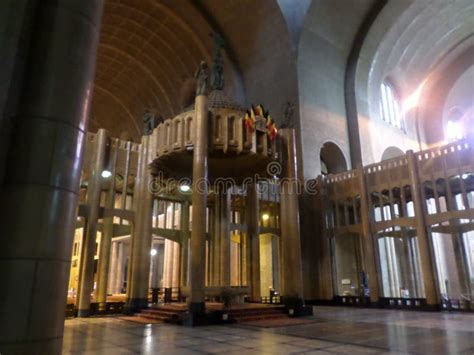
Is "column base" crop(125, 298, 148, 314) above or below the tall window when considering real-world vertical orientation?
below

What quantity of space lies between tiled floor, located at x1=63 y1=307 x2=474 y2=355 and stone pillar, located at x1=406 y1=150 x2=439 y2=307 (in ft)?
20.3

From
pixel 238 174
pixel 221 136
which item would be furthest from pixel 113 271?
pixel 221 136

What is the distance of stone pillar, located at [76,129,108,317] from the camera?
1314 cm

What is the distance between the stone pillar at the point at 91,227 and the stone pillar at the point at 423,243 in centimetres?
1299

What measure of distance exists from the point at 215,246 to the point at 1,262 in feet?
44.3

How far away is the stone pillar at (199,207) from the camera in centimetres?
991

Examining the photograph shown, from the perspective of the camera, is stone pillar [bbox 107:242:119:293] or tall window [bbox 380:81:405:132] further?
tall window [bbox 380:81:405:132]

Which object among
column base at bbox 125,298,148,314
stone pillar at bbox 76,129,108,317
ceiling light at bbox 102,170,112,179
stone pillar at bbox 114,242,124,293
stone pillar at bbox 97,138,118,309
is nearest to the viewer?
column base at bbox 125,298,148,314

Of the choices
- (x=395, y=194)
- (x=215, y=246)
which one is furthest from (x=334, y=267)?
(x=215, y=246)

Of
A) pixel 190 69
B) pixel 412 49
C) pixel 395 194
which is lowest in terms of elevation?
pixel 395 194

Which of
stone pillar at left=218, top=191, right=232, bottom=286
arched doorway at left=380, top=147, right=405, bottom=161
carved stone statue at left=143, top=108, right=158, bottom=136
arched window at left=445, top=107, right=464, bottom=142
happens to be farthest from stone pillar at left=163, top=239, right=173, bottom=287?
arched window at left=445, top=107, right=464, bottom=142

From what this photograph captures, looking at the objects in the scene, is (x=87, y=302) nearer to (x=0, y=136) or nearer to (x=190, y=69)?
(x=0, y=136)

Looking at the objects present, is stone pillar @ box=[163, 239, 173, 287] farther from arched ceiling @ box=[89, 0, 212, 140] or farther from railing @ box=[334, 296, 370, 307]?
railing @ box=[334, 296, 370, 307]

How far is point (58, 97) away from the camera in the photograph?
2924mm
